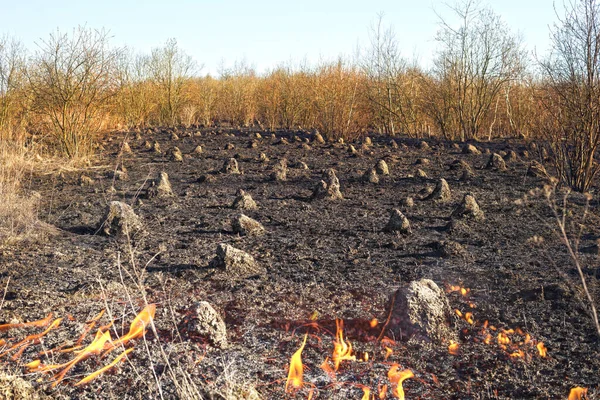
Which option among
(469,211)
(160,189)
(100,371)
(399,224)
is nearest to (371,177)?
(469,211)

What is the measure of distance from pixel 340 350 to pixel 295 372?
0.40 meters

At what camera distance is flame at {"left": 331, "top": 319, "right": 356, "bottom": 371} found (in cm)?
324

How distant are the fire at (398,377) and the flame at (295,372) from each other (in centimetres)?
50

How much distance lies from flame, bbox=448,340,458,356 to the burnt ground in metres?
0.04

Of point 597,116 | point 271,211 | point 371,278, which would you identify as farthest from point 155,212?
point 597,116

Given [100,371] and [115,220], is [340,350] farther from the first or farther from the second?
[115,220]

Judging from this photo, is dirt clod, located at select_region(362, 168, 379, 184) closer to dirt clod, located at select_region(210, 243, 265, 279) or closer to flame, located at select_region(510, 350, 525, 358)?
dirt clod, located at select_region(210, 243, 265, 279)

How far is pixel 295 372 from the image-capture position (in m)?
3.09

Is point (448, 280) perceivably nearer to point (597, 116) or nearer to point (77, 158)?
point (597, 116)

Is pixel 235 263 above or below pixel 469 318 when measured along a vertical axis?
above

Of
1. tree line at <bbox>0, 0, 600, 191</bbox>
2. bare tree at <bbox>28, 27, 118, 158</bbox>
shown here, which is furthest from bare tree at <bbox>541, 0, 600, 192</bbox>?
bare tree at <bbox>28, 27, 118, 158</bbox>

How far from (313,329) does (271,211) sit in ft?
10.5

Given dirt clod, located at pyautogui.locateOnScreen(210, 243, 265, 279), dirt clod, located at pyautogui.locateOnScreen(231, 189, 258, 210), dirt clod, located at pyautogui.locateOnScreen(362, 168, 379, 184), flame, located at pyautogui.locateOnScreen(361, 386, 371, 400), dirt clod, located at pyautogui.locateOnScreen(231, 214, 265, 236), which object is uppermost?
dirt clod, located at pyautogui.locateOnScreen(362, 168, 379, 184)

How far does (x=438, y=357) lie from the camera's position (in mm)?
3307
